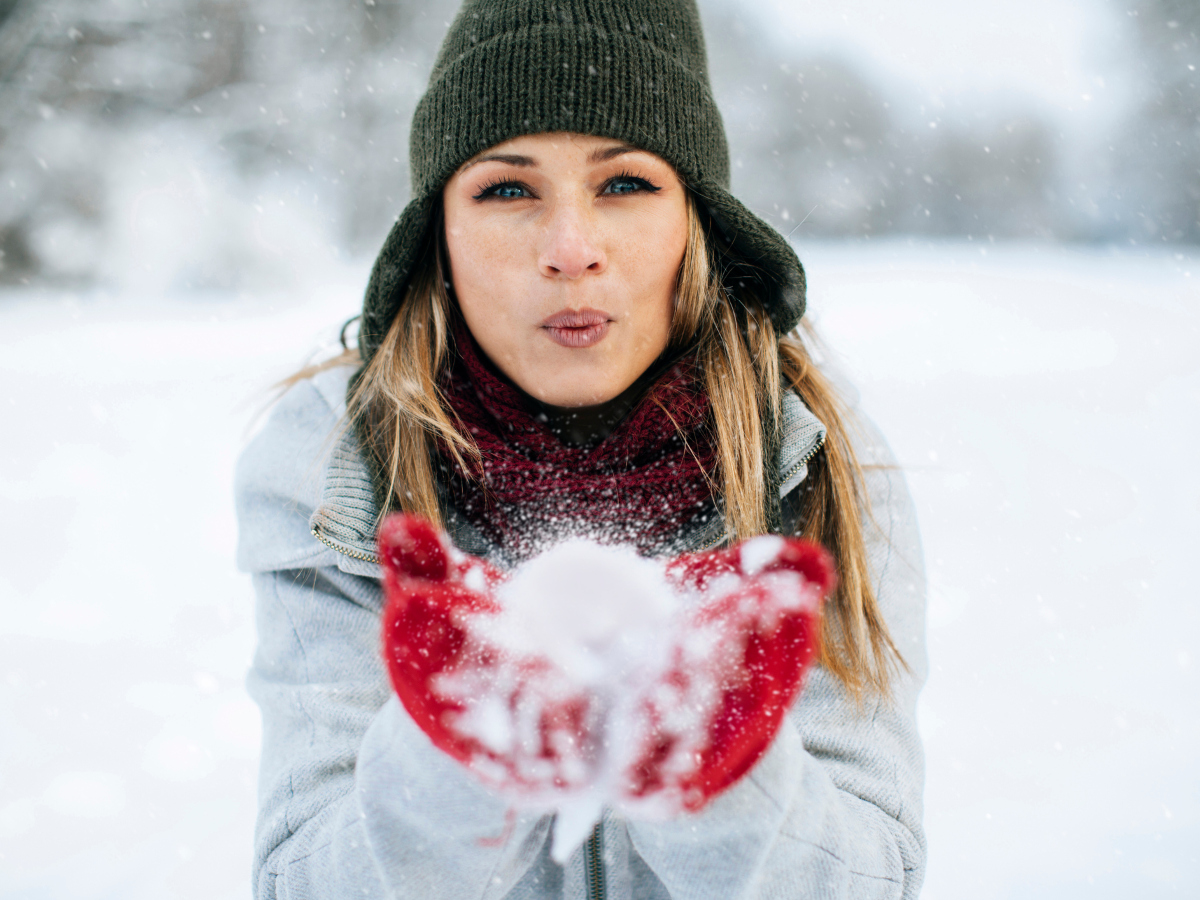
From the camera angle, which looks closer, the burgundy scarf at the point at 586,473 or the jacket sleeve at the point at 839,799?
the jacket sleeve at the point at 839,799

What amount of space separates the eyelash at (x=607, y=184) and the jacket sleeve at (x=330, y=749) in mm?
524

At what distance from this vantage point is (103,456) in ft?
11.7

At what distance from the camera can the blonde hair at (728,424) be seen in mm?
1217

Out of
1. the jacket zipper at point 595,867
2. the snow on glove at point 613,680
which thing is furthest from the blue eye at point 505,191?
the jacket zipper at point 595,867

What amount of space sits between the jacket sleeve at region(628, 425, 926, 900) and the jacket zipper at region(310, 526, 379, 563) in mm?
547

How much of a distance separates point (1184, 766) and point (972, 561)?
35.7 inches

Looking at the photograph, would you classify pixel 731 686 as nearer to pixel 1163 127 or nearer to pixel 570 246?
pixel 570 246

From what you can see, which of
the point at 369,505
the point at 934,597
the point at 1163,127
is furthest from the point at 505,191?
the point at 1163,127

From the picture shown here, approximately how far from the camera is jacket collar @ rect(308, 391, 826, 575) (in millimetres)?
1134

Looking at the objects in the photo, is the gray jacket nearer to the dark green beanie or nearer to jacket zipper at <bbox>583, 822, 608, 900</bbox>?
jacket zipper at <bbox>583, 822, 608, 900</bbox>

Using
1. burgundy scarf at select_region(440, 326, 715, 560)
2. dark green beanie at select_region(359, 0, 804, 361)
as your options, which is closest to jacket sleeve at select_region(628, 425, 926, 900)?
burgundy scarf at select_region(440, 326, 715, 560)

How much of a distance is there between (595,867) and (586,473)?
595 mm

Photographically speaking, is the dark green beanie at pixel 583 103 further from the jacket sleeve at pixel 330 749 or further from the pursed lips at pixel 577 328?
the jacket sleeve at pixel 330 749

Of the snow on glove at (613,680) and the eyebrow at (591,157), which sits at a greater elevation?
the eyebrow at (591,157)
